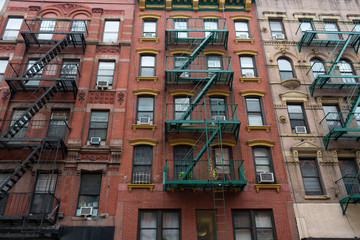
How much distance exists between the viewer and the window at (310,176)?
47.5 feet

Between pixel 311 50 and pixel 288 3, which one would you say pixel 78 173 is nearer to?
pixel 311 50

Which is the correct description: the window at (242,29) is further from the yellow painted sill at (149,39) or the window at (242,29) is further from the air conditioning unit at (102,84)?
the air conditioning unit at (102,84)

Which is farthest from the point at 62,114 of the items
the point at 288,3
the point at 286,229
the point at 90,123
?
the point at 288,3

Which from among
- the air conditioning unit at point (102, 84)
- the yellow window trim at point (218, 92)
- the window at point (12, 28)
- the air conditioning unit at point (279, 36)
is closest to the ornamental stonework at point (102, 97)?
the air conditioning unit at point (102, 84)

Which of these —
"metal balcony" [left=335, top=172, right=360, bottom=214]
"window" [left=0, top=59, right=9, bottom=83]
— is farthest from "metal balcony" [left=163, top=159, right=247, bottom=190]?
"window" [left=0, top=59, right=9, bottom=83]

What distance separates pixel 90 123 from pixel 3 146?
4231 millimetres

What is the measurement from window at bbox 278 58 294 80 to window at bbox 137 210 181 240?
34.8 feet

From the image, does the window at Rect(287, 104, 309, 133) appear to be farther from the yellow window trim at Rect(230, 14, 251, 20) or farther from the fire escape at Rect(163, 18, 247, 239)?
the yellow window trim at Rect(230, 14, 251, 20)

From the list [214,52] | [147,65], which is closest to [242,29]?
[214,52]

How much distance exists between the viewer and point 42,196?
13.5 m

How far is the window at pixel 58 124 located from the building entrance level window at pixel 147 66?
16.6ft

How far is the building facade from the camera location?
45.1 feet

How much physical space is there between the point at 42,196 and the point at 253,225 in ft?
32.6

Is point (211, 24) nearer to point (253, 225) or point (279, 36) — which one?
point (279, 36)
